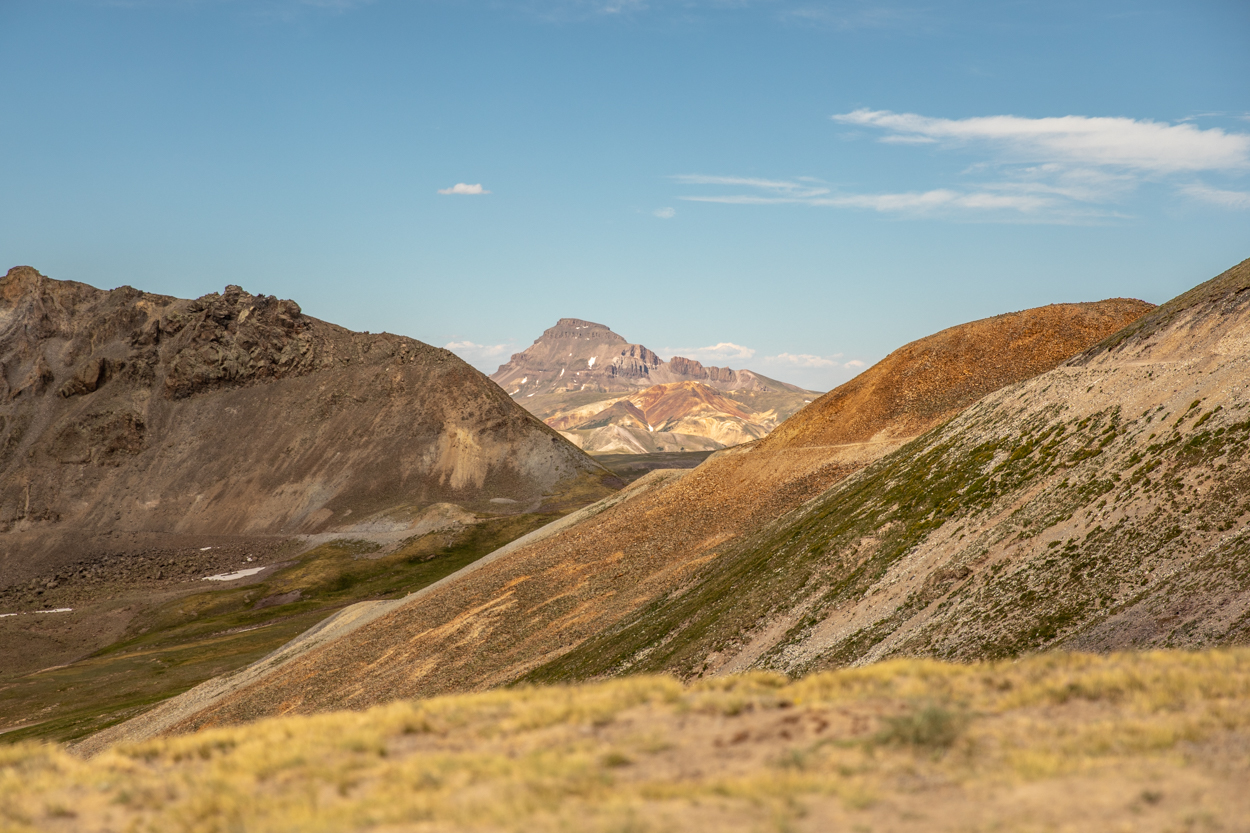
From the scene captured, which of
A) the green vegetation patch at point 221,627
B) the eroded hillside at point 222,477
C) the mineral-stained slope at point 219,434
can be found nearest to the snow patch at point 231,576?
the eroded hillside at point 222,477

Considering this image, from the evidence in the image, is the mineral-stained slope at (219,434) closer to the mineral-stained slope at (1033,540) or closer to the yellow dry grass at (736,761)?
the mineral-stained slope at (1033,540)

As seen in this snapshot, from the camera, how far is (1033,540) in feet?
96.8

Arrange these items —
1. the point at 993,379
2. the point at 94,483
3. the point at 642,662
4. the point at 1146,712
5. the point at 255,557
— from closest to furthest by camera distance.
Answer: the point at 1146,712 → the point at 642,662 → the point at 993,379 → the point at 255,557 → the point at 94,483

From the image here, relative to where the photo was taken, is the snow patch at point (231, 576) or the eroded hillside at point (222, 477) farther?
the snow patch at point (231, 576)

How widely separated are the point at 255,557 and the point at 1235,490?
149 meters

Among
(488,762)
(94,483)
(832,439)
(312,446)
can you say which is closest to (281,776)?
(488,762)

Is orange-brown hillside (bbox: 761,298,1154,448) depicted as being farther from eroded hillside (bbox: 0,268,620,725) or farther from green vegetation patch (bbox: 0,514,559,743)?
eroded hillside (bbox: 0,268,620,725)

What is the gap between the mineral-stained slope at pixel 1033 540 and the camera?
23562 millimetres

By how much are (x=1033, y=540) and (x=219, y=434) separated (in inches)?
7272

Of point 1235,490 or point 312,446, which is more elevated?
point 312,446

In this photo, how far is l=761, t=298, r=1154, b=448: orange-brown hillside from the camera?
211ft

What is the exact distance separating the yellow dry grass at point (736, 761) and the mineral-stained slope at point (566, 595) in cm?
2291

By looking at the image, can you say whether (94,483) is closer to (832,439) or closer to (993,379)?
(832,439)

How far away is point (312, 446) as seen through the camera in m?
178
